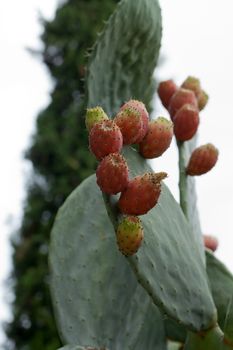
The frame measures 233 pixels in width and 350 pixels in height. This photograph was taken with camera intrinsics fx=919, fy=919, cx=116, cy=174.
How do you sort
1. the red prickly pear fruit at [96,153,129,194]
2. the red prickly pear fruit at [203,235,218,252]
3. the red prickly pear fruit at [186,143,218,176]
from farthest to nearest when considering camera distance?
the red prickly pear fruit at [203,235,218,252]
the red prickly pear fruit at [186,143,218,176]
the red prickly pear fruit at [96,153,129,194]

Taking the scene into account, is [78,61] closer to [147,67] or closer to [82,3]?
[82,3]

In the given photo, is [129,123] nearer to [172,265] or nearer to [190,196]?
[172,265]

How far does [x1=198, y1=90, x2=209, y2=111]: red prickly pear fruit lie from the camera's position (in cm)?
165

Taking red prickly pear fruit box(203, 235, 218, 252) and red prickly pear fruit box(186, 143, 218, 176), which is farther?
red prickly pear fruit box(203, 235, 218, 252)

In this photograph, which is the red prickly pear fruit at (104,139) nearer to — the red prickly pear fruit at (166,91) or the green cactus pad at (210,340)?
the green cactus pad at (210,340)

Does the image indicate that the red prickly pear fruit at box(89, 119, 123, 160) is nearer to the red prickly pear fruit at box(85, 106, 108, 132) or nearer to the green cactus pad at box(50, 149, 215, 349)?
the red prickly pear fruit at box(85, 106, 108, 132)

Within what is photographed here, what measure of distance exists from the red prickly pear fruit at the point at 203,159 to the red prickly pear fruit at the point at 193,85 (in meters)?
0.17

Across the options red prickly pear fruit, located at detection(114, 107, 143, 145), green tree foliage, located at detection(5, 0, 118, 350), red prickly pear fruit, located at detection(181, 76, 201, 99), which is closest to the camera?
red prickly pear fruit, located at detection(114, 107, 143, 145)

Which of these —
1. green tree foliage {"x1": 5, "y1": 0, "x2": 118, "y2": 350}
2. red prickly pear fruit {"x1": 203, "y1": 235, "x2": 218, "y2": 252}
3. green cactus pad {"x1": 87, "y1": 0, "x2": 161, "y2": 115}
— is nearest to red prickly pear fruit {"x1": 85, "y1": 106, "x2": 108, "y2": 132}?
green cactus pad {"x1": 87, "y1": 0, "x2": 161, "y2": 115}

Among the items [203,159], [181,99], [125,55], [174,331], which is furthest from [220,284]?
[125,55]

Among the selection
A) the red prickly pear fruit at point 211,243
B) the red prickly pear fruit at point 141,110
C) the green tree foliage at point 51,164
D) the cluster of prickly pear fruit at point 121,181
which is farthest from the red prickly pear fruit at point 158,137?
the green tree foliage at point 51,164

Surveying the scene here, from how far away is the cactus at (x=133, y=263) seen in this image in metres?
1.31

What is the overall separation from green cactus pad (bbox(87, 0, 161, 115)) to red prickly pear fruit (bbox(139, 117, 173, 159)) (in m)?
0.19

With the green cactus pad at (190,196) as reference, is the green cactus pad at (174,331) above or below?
below
